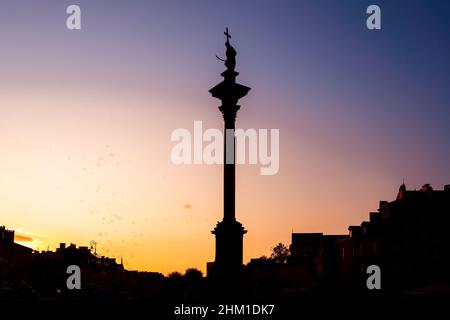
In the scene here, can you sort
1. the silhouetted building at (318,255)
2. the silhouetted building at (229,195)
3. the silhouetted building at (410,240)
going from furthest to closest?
the silhouetted building at (318,255), the silhouetted building at (410,240), the silhouetted building at (229,195)

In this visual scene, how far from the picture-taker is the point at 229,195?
2166 cm

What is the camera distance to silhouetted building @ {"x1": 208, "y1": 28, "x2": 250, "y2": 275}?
2114 centimetres

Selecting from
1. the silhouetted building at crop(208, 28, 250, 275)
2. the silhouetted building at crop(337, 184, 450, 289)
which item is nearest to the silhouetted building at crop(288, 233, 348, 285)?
the silhouetted building at crop(337, 184, 450, 289)

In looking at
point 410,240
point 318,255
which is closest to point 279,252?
point 318,255

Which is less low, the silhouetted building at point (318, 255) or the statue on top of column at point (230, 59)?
the statue on top of column at point (230, 59)

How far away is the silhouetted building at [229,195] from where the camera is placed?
21.1 meters

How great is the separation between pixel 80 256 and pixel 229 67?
78019 millimetres

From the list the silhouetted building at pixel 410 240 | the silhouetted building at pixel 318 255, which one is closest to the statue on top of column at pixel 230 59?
the silhouetted building at pixel 410 240

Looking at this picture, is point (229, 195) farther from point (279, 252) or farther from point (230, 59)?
point (279, 252)

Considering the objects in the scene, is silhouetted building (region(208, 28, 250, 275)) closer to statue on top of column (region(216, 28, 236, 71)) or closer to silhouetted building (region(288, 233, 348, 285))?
statue on top of column (region(216, 28, 236, 71))

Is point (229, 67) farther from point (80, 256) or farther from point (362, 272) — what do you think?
point (80, 256)

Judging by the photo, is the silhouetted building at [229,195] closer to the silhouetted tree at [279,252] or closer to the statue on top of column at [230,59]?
the statue on top of column at [230,59]

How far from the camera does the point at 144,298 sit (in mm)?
18969
